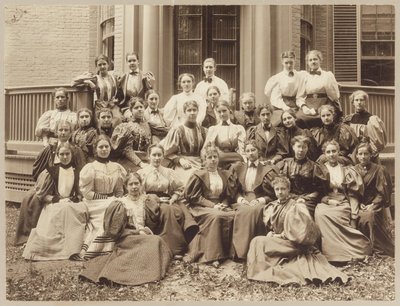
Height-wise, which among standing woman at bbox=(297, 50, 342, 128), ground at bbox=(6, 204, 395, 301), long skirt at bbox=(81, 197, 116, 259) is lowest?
ground at bbox=(6, 204, 395, 301)

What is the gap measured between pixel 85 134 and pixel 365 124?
7.86 ft

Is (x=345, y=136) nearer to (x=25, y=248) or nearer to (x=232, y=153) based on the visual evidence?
(x=232, y=153)

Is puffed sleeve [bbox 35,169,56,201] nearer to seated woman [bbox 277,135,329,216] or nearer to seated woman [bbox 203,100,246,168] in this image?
seated woman [bbox 203,100,246,168]

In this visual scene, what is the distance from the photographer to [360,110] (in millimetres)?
4723

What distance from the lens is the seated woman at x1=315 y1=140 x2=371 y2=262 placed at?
4.17m

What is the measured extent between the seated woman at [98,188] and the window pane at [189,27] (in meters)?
1.86

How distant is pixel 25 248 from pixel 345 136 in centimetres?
278

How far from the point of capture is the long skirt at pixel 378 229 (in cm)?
431

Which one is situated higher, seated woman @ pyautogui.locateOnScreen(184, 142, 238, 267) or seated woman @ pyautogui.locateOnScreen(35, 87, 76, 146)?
seated woman @ pyautogui.locateOnScreen(35, 87, 76, 146)

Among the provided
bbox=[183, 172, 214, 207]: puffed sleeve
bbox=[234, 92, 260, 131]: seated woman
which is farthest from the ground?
bbox=[234, 92, 260, 131]: seated woman

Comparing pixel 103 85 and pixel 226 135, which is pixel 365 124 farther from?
pixel 103 85

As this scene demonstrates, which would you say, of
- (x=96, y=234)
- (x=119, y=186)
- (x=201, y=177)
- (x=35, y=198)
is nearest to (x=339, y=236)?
(x=201, y=177)

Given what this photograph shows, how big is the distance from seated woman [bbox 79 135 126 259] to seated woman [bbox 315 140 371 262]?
1.61 m

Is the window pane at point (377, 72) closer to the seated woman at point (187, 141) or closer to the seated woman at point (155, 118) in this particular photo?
the seated woman at point (187, 141)
